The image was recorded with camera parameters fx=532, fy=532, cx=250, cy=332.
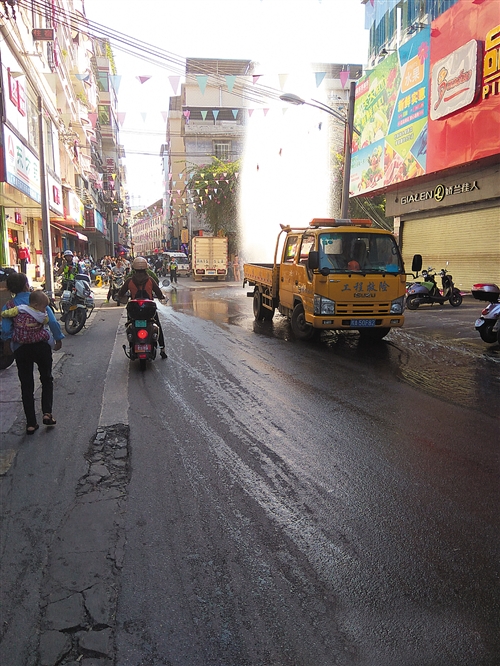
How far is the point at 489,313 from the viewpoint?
9.16 meters

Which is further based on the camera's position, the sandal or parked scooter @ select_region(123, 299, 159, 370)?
parked scooter @ select_region(123, 299, 159, 370)

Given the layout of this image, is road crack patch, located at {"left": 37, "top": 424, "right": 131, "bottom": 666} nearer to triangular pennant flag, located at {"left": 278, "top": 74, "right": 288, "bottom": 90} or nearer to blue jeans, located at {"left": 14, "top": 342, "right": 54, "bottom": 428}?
blue jeans, located at {"left": 14, "top": 342, "right": 54, "bottom": 428}

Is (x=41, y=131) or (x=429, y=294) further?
(x=41, y=131)

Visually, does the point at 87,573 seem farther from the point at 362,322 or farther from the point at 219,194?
the point at 219,194

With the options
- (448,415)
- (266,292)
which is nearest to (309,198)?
(266,292)

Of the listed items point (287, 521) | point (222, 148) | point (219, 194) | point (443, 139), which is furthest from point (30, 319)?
point (222, 148)

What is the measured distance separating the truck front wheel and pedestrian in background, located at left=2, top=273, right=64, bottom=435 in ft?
18.6

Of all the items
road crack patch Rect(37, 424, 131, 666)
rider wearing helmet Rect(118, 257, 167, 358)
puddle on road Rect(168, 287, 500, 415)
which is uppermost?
rider wearing helmet Rect(118, 257, 167, 358)

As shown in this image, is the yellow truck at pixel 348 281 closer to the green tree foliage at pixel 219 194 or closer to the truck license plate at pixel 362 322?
the truck license plate at pixel 362 322

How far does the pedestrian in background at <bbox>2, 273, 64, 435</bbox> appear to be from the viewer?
5009 millimetres

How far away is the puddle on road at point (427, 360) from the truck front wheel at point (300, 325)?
0.56ft

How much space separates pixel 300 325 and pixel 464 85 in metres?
11.4

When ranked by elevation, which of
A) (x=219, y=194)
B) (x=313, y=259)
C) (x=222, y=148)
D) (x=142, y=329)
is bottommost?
(x=142, y=329)

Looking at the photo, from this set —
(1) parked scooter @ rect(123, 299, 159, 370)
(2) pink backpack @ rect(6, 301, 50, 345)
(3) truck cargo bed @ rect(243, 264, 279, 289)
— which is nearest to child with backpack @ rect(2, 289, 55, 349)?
(2) pink backpack @ rect(6, 301, 50, 345)
